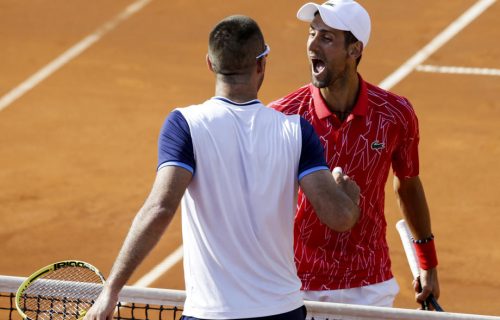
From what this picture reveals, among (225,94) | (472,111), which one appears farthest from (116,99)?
(225,94)

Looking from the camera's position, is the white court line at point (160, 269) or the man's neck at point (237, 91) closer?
the man's neck at point (237, 91)

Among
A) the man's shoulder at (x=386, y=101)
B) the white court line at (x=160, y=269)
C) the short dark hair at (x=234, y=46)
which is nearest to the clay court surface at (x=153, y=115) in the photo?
the white court line at (x=160, y=269)

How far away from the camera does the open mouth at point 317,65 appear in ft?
22.3

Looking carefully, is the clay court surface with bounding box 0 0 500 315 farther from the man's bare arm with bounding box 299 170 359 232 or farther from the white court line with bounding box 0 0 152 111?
the man's bare arm with bounding box 299 170 359 232

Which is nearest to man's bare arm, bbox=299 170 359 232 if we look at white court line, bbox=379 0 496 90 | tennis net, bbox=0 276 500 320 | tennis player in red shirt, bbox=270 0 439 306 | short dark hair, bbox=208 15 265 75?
short dark hair, bbox=208 15 265 75

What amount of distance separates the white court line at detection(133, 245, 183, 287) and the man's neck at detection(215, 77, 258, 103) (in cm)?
560

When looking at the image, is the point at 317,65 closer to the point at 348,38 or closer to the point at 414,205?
the point at 348,38

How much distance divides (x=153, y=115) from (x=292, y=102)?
26.0ft

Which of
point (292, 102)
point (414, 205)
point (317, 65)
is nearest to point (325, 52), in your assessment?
point (317, 65)

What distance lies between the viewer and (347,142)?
6.80 metres

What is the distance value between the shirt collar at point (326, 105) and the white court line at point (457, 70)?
8905mm

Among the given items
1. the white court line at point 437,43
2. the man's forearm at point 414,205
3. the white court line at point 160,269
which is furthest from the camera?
the white court line at point 437,43

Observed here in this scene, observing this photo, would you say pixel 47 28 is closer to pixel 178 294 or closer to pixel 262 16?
pixel 262 16

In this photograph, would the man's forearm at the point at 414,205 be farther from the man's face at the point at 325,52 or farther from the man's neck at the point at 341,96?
the man's face at the point at 325,52
